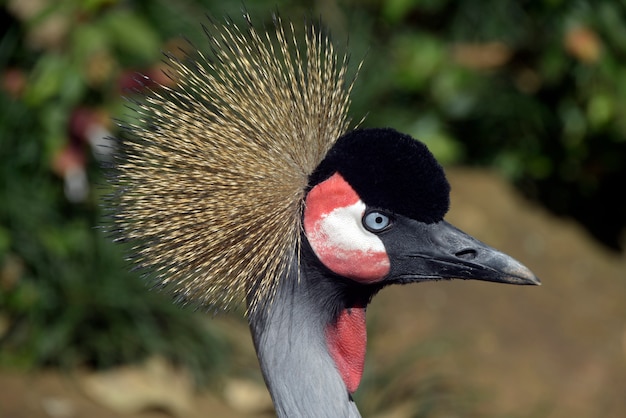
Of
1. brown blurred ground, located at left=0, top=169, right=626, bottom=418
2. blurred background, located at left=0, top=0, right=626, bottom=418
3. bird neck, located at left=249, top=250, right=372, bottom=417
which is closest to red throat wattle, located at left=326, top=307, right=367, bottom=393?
bird neck, located at left=249, top=250, right=372, bottom=417

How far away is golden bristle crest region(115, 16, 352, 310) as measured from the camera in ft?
5.06

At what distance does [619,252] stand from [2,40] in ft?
8.92

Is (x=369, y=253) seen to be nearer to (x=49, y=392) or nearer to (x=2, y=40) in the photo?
(x=49, y=392)

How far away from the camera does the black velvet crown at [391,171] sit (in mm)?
1473

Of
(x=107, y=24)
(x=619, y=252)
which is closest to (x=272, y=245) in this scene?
(x=107, y=24)

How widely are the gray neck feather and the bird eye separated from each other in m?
0.13

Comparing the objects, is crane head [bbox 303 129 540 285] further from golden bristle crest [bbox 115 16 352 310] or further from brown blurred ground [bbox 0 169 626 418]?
brown blurred ground [bbox 0 169 626 418]

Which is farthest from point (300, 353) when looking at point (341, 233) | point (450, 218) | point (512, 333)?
point (450, 218)

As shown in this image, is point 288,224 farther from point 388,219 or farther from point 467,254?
point 467,254

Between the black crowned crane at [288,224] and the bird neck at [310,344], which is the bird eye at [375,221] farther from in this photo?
the bird neck at [310,344]

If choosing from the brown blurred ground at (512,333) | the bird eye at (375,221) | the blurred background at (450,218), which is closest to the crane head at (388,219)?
the bird eye at (375,221)

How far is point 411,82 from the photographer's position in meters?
3.98

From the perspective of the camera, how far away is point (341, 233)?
59.9 inches

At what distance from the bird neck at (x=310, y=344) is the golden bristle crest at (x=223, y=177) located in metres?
0.04
